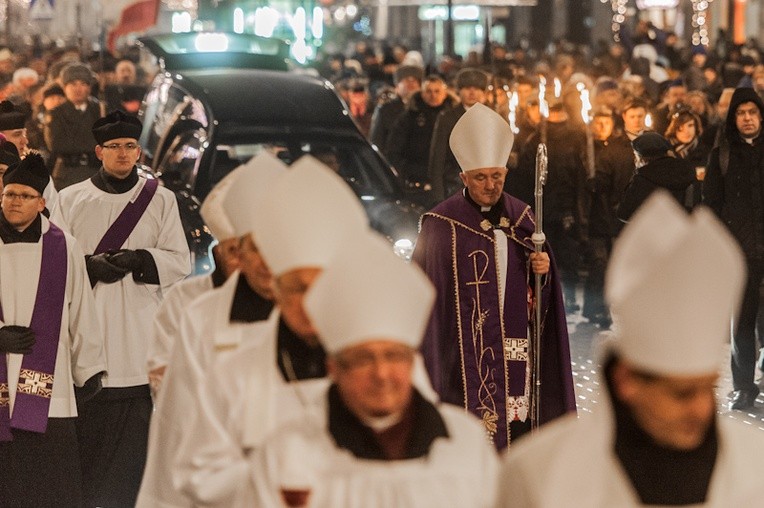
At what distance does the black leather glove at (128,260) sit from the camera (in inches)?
373

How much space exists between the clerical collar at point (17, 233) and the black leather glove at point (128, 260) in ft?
3.60

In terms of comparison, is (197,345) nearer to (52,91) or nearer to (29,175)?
(29,175)

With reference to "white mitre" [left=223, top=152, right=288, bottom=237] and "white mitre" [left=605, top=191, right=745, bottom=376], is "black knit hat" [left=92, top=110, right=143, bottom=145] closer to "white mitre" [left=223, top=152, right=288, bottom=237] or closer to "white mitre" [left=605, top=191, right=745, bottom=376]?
"white mitre" [left=223, top=152, right=288, bottom=237]

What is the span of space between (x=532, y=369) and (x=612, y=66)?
68.0 feet

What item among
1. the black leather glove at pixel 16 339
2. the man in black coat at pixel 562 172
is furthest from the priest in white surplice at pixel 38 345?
the man in black coat at pixel 562 172

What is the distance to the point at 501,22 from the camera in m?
57.0

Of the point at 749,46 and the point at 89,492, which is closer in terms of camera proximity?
the point at 89,492

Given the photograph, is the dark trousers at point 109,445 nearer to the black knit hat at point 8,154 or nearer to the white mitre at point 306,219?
the black knit hat at point 8,154

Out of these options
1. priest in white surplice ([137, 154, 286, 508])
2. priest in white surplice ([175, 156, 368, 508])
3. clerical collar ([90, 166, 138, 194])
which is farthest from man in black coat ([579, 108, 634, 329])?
priest in white surplice ([175, 156, 368, 508])

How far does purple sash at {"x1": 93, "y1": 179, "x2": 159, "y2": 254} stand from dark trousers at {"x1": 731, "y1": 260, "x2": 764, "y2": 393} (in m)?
4.28

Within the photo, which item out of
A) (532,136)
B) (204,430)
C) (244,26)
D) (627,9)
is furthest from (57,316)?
(627,9)

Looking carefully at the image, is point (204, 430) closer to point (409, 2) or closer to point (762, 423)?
point (762, 423)

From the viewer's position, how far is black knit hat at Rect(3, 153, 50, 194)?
8.30 metres

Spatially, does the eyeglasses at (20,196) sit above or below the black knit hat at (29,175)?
below
